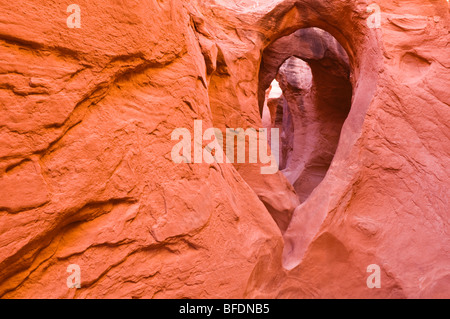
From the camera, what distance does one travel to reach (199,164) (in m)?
2.22

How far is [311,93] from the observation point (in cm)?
696

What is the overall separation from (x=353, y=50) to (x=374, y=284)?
2.89m

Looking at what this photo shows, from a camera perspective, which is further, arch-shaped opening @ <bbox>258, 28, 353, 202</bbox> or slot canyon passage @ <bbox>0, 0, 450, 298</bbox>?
arch-shaped opening @ <bbox>258, 28, 353, 202</bbox>

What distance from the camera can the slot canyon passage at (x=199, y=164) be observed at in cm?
151

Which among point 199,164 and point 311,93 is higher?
point 311,93

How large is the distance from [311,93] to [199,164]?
A: 5458 mm

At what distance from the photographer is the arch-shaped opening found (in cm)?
572

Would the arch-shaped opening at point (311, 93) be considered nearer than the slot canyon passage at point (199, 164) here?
No

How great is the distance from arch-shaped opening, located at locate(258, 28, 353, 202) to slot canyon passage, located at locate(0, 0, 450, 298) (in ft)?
4.69

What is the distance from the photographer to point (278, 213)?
3.64 metres

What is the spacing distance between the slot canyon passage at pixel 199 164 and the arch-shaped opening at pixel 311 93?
1429 millimetres

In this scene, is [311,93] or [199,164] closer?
[199,164]

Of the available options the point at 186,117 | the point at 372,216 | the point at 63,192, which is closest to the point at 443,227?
the point at 372,216

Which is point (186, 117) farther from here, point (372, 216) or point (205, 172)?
point (372, 216)
